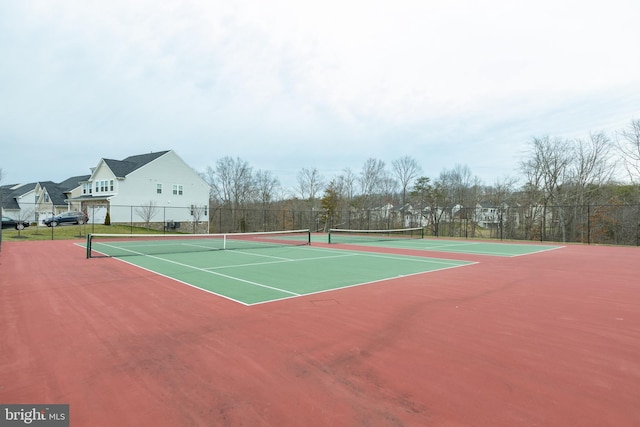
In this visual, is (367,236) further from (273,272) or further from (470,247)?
(273,272)

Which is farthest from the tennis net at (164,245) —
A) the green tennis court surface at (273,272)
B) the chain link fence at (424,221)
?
the chain link fence at (424,221)

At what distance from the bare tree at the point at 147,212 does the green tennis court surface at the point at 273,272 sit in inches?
880

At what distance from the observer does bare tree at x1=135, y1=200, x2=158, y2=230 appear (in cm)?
3403

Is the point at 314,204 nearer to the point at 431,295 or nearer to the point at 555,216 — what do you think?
the point at 555,216

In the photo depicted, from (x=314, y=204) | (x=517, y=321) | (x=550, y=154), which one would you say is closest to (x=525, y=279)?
(x=517, y=321)

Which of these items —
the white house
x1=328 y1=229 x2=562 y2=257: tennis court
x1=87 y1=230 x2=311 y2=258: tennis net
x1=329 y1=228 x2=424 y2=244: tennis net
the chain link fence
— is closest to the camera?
x1=87 y1=230 x2=311 y2=258: tennis net

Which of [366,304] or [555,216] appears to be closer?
[366,304]

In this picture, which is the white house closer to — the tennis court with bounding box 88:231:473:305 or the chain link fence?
the chain link fence

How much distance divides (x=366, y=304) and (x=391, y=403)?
11.3 feet

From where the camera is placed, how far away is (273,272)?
1020 centimetres

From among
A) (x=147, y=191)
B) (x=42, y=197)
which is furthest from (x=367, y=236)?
(x=42, y=197)

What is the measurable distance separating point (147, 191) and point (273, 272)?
3202 centimetres

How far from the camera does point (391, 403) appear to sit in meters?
3.06

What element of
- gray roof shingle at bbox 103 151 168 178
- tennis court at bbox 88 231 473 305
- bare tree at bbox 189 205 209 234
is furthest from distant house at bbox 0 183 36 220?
tennis court at bbox 88 231 473 305
